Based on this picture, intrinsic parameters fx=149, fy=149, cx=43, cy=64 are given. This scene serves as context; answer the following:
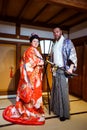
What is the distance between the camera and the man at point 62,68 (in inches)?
111

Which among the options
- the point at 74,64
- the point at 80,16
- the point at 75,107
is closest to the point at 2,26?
the point at 80,16

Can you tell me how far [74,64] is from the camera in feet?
9.17

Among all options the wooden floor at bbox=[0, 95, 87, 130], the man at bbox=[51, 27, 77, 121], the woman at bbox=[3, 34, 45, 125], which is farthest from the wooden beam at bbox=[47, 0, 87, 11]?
the wooden floor at bbox=[0, 95, 87, 130]

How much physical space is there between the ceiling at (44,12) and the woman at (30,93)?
2.66ft

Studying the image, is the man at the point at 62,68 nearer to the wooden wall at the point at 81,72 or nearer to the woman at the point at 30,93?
the woman at the point at 30,93

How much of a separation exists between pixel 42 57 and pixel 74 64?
0.73m

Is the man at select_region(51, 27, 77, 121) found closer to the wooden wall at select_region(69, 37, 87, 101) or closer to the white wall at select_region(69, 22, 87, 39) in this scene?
the wooden wall at select_region(69, 37, 87, 101)

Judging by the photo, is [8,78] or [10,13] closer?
[10,13]

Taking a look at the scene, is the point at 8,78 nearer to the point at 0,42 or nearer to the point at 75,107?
the point at 0,42

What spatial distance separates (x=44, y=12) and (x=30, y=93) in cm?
205

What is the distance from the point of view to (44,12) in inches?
145

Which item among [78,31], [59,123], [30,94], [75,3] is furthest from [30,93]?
[78,31]

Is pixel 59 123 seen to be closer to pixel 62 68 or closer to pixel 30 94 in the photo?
pixel 30 94

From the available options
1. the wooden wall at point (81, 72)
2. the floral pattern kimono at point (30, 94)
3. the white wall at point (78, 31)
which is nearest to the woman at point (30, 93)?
the floral pattern kimono at point (30, 94)
